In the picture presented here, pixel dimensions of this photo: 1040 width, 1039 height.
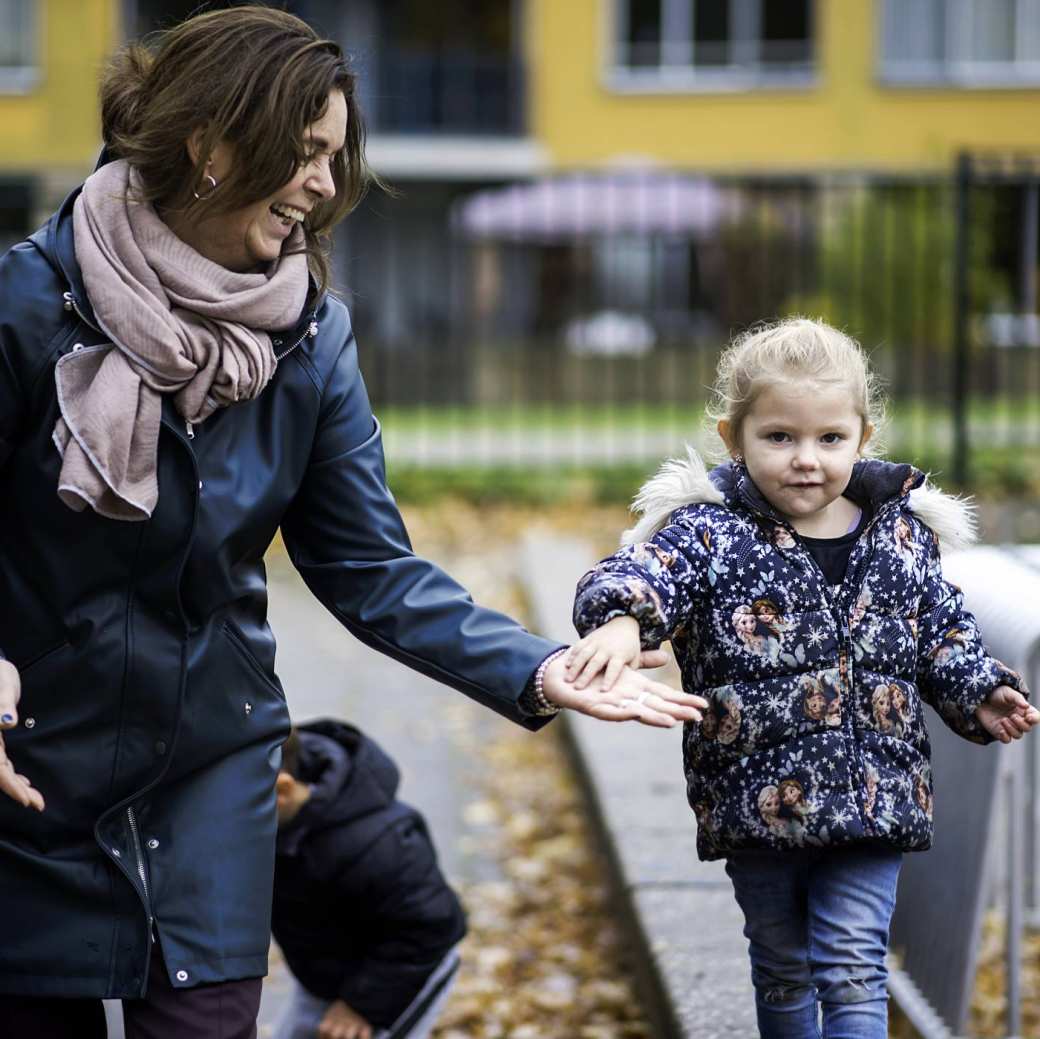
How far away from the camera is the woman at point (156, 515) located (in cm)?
233

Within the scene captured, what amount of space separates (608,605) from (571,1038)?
1794 millimetres

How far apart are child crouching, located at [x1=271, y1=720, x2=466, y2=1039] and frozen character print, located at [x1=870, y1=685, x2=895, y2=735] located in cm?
100

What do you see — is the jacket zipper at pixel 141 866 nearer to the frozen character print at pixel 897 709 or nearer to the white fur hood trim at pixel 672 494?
the white fur hood trim at pixel 672 494

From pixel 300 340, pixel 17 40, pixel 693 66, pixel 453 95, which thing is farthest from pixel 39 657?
pixel 17 40

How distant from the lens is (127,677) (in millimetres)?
2369

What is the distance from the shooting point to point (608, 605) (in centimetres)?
260

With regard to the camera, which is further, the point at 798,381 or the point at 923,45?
the point at 923,45

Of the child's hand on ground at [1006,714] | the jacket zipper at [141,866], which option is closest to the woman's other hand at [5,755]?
the jacket zipper at [141,866]

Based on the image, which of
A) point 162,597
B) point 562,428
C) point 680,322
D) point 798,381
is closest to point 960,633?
point 798,381

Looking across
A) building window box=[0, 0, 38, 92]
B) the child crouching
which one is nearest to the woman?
the child crouching

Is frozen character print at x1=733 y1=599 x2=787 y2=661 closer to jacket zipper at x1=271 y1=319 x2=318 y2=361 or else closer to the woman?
the woman

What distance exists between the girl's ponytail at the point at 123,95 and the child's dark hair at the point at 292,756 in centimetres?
121

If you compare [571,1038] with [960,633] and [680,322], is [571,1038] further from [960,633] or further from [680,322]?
[680,322]

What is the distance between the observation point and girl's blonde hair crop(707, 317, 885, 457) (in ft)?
9.02
